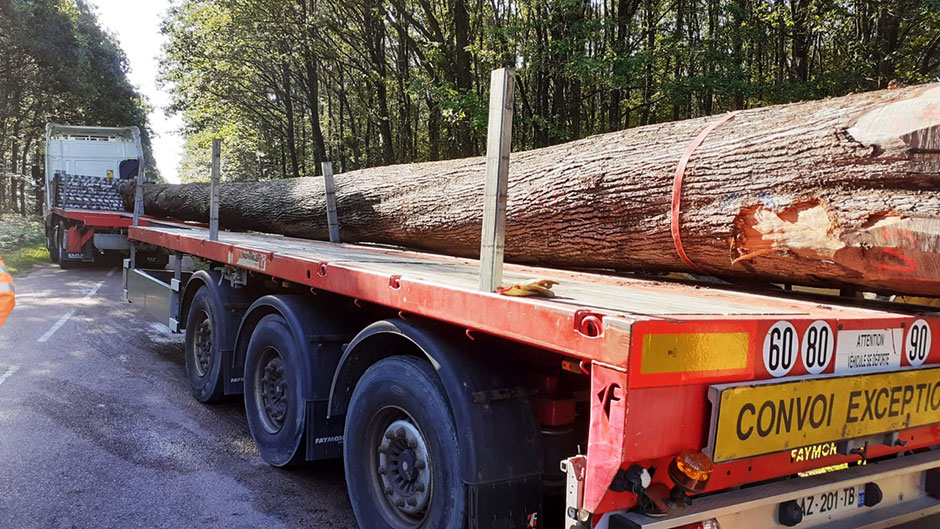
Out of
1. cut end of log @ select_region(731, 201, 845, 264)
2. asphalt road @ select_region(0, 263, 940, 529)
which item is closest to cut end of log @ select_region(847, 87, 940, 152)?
cut end of log @ select_region(731, 201, 845, 264)

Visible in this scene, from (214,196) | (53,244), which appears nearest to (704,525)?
(214,196)

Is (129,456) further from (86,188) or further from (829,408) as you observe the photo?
(86,188)

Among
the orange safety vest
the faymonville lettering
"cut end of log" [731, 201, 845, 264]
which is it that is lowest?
the faymonville lettering

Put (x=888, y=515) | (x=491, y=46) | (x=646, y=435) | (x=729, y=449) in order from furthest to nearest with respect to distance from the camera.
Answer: (x=491, y=46) < (x=888, y=515) < (x=729, y=449) < (x=646, y=435)

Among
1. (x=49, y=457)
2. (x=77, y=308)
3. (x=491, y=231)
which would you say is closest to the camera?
(x=491, y=231)

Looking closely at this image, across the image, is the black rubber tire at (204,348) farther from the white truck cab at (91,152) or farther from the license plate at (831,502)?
the white truck cab at (91,152)

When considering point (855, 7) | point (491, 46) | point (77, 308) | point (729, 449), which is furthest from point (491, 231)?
point (855, 7)

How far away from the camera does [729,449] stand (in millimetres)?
1989

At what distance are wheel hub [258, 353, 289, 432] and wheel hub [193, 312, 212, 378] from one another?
1318 millimetres

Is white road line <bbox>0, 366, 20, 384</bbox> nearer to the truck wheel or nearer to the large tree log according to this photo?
the large tree log

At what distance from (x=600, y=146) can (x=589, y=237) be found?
618 millimetres

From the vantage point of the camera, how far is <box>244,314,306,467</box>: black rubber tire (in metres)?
3.91

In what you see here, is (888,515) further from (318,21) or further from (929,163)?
(318,21)

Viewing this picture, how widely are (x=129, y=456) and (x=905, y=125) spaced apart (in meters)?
4.76
